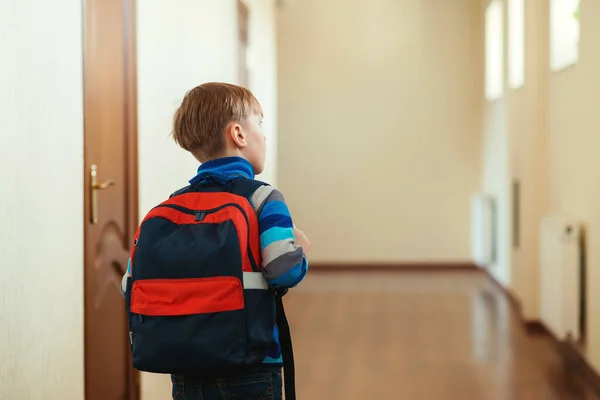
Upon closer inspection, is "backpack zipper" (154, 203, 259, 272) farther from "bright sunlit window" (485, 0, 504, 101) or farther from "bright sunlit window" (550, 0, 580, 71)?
"bright sunlit window" (485, 0, 504, 101)

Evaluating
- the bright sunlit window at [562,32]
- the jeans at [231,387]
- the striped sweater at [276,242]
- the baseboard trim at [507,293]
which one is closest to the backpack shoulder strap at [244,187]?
the striped sweater at [276,242]

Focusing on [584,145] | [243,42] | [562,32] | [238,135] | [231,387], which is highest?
[243,42]

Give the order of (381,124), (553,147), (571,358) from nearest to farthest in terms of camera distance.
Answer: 1. (571,358)
2. (553,147)
3. (381,124)

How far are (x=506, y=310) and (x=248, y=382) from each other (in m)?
4.67

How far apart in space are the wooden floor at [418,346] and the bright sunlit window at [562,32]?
1.74 metres

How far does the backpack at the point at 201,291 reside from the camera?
1474 mm

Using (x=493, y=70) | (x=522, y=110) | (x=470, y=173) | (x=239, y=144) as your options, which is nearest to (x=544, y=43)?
(x=522, y=110)

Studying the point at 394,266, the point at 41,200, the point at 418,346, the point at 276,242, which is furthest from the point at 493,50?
the point at 276,242

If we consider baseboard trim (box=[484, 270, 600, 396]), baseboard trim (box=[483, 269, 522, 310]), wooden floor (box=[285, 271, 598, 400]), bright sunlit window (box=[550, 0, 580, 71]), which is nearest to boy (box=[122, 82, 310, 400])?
wooden floor (box=[285, 271, 598, 400])

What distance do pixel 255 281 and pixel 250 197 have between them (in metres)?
0.16

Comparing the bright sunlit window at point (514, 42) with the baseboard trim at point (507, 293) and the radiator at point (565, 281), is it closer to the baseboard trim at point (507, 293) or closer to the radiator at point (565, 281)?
the baseboard trim at point (507, 293)

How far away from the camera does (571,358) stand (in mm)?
4328

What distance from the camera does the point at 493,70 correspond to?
25.1 feet

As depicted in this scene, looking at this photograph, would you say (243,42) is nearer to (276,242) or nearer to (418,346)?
(418,346)
